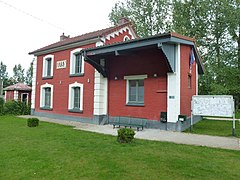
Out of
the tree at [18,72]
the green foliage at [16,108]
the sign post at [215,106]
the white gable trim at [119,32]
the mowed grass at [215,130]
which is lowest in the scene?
the mowed grass at [215,130]

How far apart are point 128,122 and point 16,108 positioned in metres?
12.2

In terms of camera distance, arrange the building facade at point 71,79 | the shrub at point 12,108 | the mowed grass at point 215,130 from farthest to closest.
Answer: the shrub at point 12,108
the building facade at point 71,79
the mowed grass at point 215,130

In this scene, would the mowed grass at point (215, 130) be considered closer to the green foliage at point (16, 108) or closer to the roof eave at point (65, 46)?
the roof eave at point (65, 46)

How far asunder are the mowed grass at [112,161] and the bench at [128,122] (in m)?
3.72

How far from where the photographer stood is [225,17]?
2333cm

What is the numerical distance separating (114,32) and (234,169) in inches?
443

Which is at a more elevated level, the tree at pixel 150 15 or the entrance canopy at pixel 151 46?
the tree at pixel 150 15

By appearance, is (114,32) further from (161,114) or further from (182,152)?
(182,152)

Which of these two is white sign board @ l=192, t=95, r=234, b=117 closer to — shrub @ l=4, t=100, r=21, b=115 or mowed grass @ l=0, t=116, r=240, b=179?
mowed grass @ l=0, t=116, r=240, b=179

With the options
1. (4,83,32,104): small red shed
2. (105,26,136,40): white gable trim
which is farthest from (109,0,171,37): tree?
(4,83,32,104): small red shed

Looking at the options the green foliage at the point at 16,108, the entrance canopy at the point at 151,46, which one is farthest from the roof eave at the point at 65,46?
the green foliage at the point at 16,108

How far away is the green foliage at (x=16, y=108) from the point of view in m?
18.7

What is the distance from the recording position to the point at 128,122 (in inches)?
464

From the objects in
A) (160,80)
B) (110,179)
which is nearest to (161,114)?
(160,80)
